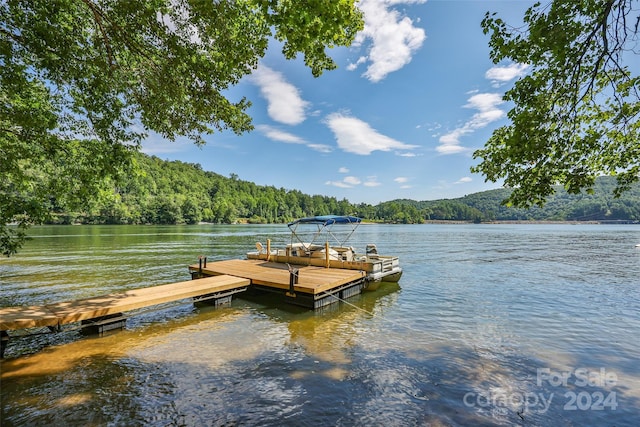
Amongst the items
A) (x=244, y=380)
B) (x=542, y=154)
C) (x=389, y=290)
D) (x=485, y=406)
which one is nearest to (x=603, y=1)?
(x=542, y=154)

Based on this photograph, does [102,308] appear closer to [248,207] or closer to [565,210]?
[248,207]

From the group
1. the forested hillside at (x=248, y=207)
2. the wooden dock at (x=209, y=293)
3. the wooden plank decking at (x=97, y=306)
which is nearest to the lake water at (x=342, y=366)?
the wooden dock at (x=209, y=293)

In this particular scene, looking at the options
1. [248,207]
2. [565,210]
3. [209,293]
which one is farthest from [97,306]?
[565,210]

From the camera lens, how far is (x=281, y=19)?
4.40 meters

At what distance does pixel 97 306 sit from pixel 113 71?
21.4ft

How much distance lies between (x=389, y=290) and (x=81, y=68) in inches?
582

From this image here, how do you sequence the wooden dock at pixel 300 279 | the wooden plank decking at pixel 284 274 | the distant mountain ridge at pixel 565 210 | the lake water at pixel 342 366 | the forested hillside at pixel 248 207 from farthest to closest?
the distant mountain ridge at pixel 565 210 < the forested hillside at pixel 248 207 < the wooden plank decking at pixel 284 274 < the wooden dock at pixel 300 279 < the lake water at pixel 342 366

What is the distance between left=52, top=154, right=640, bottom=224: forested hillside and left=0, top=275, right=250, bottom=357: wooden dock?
100 meters

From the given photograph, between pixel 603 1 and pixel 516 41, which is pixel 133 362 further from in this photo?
pixel 603 1

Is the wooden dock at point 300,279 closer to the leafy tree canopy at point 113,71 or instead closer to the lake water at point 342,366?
the lake water at point 342,366

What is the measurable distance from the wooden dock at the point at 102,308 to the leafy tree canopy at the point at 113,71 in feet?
7.77

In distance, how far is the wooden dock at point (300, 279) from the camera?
11.6m

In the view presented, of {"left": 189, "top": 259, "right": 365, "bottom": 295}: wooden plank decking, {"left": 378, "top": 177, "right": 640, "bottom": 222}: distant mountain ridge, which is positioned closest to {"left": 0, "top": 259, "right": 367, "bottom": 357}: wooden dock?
{"left": 189, "top": 259, "right": 365, "bottom": 295}: wooden plank decking

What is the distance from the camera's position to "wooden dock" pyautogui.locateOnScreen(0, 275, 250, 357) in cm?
742
